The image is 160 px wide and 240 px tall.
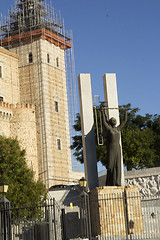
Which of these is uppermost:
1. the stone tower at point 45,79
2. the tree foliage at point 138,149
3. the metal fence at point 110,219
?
the stone tower at point 45,79

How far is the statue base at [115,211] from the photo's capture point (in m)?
15.1

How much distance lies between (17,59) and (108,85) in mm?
30278

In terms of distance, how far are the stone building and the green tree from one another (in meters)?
11.2

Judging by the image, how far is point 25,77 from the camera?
154ft

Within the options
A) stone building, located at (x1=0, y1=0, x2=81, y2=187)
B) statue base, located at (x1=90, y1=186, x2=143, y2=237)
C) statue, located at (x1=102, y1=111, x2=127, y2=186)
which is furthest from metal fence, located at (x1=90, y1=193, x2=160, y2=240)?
stone building, located at (x1=0, y1=0, x2=81, y2=187)

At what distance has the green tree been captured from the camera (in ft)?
94.6

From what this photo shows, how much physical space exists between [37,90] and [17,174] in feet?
56.8

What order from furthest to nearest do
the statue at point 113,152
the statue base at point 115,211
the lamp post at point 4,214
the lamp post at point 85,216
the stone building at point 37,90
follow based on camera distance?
the stone building at point 37,90
the statue at point 113,152
the statue base at point 115,211
the lamp post at point 85,216
the lamp post at point 4,214

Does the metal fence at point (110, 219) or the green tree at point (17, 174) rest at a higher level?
the green tree at point (17, 174)

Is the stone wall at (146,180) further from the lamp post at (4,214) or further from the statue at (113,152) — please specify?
the lamp post at (4,214)

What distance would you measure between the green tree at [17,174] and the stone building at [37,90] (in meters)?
11.2

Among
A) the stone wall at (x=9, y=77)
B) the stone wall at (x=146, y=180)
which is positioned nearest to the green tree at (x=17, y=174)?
the stone wall at (x=146, y=180)

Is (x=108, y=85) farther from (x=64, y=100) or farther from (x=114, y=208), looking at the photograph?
(x=64, y=100)

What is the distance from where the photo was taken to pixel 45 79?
1811 inches
